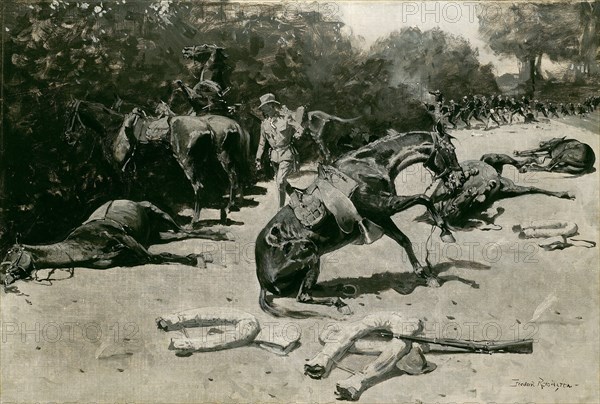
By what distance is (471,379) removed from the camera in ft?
23.5

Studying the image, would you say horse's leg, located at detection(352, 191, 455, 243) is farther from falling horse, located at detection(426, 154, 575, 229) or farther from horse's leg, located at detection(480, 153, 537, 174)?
horse's leg, located at detection(480, 153, 537, 174)

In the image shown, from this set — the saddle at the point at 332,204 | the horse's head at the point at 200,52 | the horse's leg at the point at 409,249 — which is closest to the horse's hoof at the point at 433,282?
the horse's leg at the point at 409,249

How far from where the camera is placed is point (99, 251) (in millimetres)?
7215

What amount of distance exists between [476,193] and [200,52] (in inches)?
127

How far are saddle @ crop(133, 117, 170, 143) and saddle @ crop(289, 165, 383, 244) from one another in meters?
1.48

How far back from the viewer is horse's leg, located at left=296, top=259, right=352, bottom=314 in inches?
281

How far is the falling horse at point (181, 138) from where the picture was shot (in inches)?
289

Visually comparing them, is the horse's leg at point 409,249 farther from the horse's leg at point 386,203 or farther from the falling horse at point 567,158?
the falling horse at point 567,158

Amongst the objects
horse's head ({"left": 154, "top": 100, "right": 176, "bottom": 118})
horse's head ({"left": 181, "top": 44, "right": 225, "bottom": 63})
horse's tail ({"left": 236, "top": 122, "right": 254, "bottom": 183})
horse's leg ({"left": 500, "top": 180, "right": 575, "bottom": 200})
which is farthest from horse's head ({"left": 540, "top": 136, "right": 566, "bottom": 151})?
horse's head ({"left": 154, "top": 100, "right": 176, "bottom": 118})

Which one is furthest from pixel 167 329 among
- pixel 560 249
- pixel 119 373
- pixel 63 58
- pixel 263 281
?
pixel 560 249

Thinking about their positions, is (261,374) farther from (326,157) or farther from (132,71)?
(132,71)

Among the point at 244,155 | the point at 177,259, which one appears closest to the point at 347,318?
the point at 177,259
